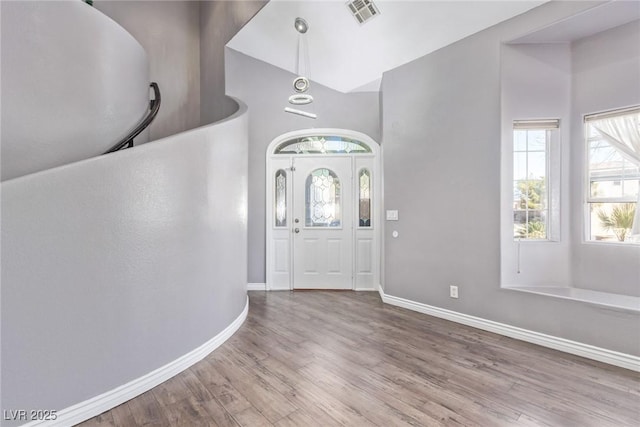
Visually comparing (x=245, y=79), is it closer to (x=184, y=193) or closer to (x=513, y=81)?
(x=184, y=193)

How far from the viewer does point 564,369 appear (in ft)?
7.77

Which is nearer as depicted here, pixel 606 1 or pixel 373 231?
pixel 606 1

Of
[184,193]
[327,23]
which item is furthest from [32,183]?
[327,23]

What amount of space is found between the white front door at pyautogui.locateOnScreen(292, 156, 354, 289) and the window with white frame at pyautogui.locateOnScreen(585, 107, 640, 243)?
275 centimetres

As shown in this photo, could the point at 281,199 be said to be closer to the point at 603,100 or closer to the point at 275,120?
the point at 275,120

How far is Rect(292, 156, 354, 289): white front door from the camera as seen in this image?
4.72m

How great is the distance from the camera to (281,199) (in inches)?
188

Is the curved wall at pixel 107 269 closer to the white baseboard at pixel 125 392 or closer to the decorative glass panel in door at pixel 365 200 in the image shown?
the white baseboard at pixel 125 392

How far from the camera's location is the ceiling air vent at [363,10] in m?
3.21

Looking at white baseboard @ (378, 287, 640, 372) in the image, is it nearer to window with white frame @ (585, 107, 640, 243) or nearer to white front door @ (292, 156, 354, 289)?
window with white frame @ (585, 107, 640, 243)

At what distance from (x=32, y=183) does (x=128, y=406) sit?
4.69 ft

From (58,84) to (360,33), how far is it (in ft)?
9.71

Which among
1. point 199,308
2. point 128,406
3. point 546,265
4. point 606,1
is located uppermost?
point 606,1

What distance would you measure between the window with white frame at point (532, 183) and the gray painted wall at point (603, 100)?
21cm
